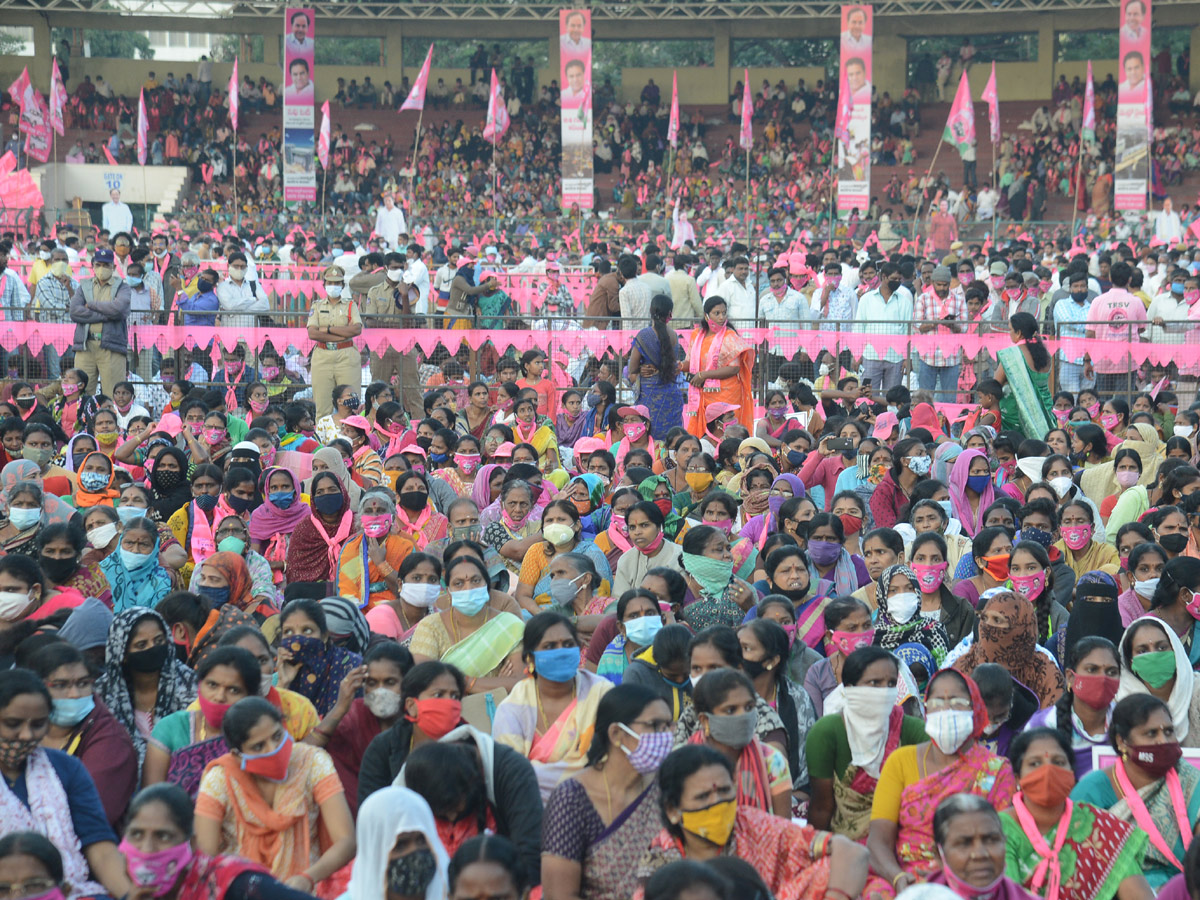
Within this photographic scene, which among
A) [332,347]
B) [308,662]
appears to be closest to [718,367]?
[332,347]

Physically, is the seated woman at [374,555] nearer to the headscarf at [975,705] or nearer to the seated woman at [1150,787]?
the headscarf at [975,705]

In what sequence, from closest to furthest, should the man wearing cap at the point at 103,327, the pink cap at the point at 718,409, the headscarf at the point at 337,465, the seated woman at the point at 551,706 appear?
the seated woman at the point at 551,706 → the headscarf at the point at 337,465 → the pink cap at the point at 718,409 → the man wearing cap at the point at 103,327

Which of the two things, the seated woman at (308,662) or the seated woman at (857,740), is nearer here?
the seated woman at (857,740)

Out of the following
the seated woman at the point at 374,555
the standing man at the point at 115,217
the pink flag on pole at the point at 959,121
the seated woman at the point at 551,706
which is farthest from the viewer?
the standing man at the point at 115,217

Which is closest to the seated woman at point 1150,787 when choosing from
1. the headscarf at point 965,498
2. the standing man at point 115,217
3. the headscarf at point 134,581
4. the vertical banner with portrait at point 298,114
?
the headscarf at point 965,498

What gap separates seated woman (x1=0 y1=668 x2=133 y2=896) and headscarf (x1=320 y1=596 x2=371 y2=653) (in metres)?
1.52

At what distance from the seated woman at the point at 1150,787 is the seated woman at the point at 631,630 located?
5.72 ft

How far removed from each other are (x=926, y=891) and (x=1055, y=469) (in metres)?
5.48

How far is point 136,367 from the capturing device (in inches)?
574

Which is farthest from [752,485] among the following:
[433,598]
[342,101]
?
[342,101]

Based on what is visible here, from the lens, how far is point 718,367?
11695 mm

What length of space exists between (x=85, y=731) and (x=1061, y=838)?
3017mm

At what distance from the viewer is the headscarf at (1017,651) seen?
5.72 m

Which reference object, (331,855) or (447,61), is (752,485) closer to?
(331,855)
